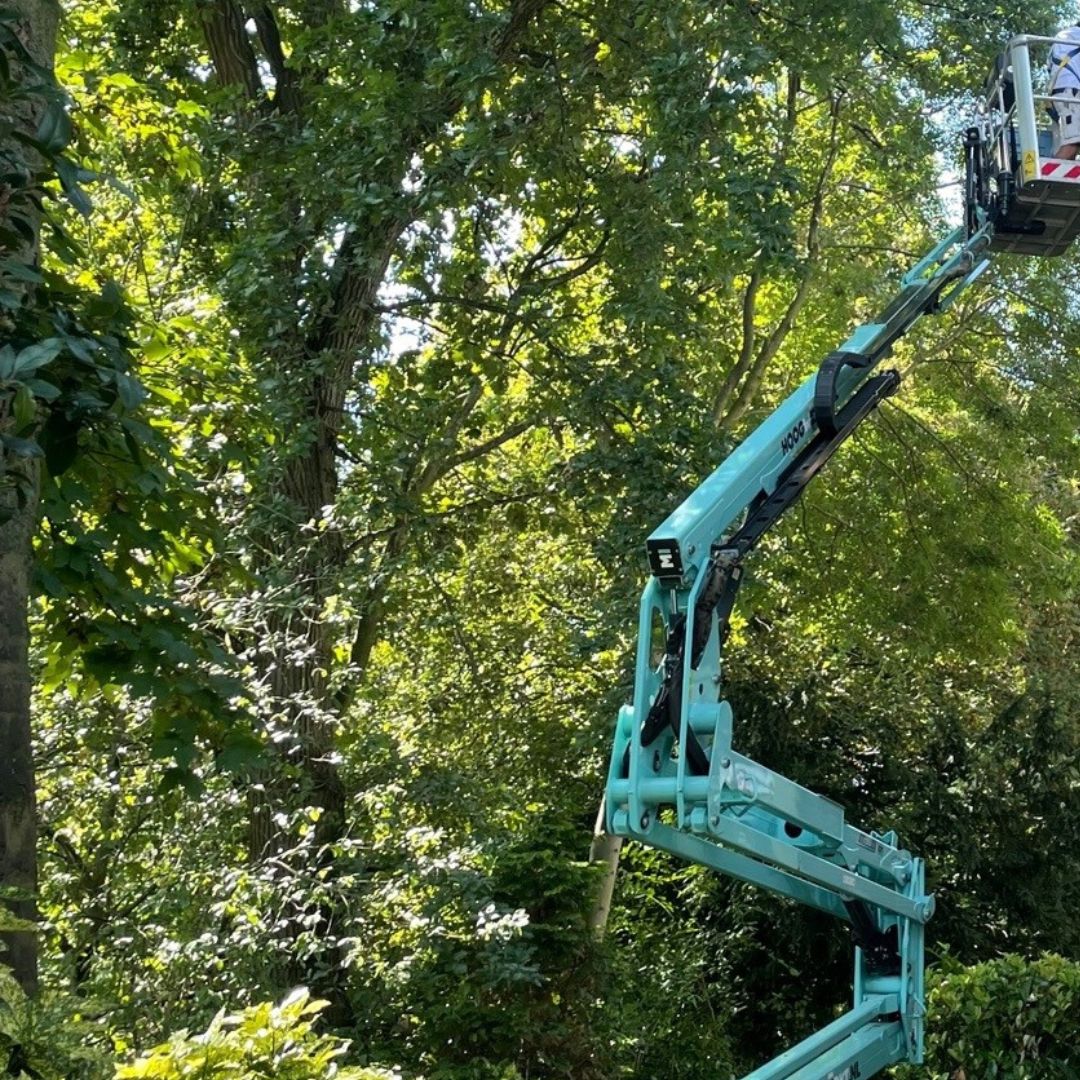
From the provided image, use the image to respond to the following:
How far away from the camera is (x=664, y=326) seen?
29.2 feet

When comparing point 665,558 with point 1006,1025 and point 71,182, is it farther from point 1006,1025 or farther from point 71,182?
point 1006,1025

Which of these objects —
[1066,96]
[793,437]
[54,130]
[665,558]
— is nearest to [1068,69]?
[1066,96]

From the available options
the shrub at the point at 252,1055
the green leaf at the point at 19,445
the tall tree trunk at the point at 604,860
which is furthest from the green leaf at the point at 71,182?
the tall tree trunk at the point at 604,860

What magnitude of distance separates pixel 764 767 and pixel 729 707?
731 mm

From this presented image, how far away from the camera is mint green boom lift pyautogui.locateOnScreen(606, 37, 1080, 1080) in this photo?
4.79 m

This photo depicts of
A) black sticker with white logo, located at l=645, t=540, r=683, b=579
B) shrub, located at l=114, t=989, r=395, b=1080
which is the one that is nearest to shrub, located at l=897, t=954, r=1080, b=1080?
black sticker with white logo, located at l=645, t=540, r=683, b=579

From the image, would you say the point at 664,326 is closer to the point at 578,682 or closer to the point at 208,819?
the point at 208,819

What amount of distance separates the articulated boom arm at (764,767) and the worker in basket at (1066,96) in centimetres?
53

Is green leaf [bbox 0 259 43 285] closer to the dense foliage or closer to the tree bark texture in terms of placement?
the dense foliage

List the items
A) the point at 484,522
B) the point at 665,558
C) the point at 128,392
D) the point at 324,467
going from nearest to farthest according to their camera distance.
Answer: the point at 128,392, the point at 665,558, the point at 324,467, the point at 484,522

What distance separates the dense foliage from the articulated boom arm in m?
1.37

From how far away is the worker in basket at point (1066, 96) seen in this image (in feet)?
19.9

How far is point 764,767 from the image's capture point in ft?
17.3

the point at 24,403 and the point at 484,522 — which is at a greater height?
the point at 484,522
